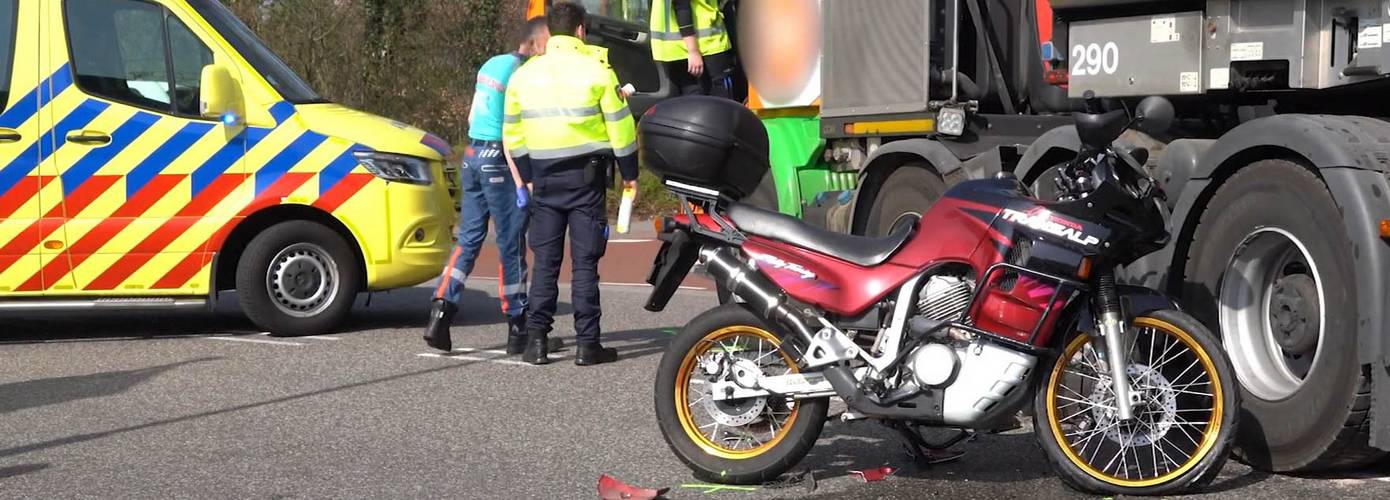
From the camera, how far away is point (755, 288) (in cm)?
593

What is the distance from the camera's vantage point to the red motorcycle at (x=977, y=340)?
5492mm

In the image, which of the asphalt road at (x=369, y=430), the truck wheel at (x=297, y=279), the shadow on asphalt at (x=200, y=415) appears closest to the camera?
the asphalt road at (x=369, y=430)

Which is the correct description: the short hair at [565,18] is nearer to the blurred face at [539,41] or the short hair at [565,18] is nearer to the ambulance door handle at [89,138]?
the blurred face at [539,41]

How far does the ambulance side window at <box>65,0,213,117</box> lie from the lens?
9.83 meters

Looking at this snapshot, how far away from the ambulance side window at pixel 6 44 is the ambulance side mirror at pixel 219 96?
1.01m

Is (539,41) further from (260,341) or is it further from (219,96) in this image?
(260,341)

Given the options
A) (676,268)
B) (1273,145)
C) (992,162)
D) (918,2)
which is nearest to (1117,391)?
(1273,145)

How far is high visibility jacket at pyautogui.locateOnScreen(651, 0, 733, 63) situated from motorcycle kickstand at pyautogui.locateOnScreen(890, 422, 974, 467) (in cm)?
502

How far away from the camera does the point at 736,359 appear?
236 inches

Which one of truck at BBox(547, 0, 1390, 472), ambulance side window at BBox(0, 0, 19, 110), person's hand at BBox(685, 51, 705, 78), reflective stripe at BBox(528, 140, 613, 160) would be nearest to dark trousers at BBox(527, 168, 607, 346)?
reflective stripe at BBox(528, 140, 613, 160)

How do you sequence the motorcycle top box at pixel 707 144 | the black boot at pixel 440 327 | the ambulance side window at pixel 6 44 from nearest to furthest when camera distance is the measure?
the motorcycle top box at pixel 707 144, the black boot at pixel 440 327, the ambulance side window at pixel 6 44

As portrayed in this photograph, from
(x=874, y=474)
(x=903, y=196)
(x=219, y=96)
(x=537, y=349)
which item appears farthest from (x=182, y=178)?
(x=874, y=474)

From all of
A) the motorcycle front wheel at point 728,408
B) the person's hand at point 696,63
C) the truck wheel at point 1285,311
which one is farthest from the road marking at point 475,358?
the truck wheel at point 1285,311

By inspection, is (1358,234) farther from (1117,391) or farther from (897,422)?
(897,422)
